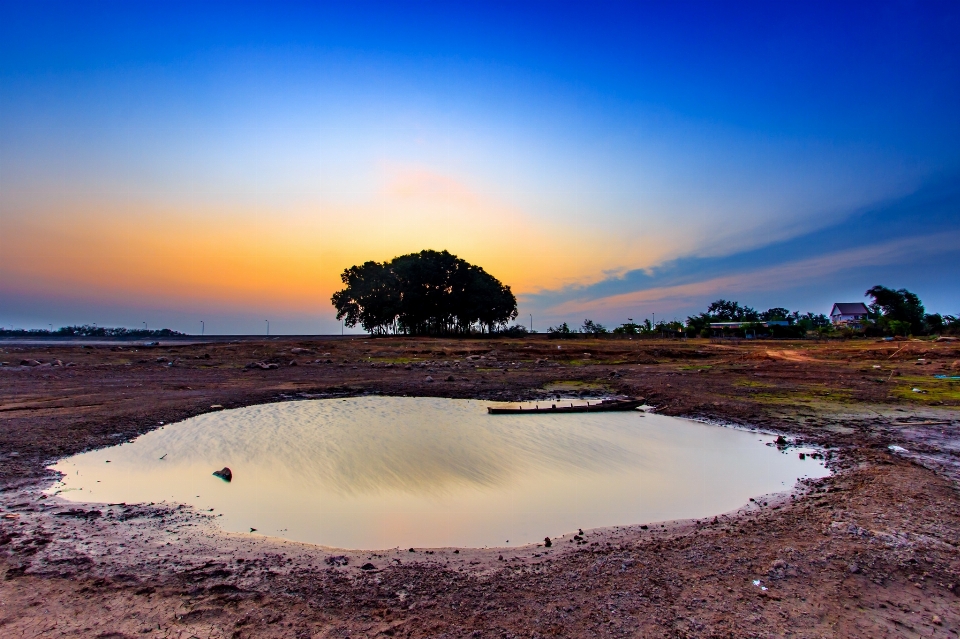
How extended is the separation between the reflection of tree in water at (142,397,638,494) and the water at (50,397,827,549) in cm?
5

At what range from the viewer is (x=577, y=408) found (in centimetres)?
1439

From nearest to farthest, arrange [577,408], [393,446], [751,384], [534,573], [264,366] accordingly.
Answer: [534,573] < [393,446] < [577,408] < [751,384] < [264,366]

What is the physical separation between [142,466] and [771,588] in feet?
32.3

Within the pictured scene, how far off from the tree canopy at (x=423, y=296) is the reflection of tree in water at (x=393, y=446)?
163 feet

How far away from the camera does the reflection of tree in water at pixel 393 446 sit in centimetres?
834

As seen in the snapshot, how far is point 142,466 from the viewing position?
8.30 m

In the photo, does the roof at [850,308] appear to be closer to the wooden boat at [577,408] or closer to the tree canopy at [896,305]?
the tree canopy at [896,305]

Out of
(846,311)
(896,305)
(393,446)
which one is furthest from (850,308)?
(393,446)

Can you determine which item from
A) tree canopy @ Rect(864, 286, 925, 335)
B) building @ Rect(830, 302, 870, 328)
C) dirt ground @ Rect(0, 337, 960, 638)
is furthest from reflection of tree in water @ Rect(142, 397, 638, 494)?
building @ Rect(830, 302, 870, 328)

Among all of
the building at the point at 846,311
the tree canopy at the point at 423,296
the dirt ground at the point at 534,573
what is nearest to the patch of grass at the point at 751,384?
the dirt ground at the point at 534,573

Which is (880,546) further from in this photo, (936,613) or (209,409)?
(209,409)

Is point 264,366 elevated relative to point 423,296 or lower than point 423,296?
lower

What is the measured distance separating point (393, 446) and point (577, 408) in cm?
654

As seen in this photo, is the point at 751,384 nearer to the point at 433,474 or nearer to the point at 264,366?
the point at 433,474
